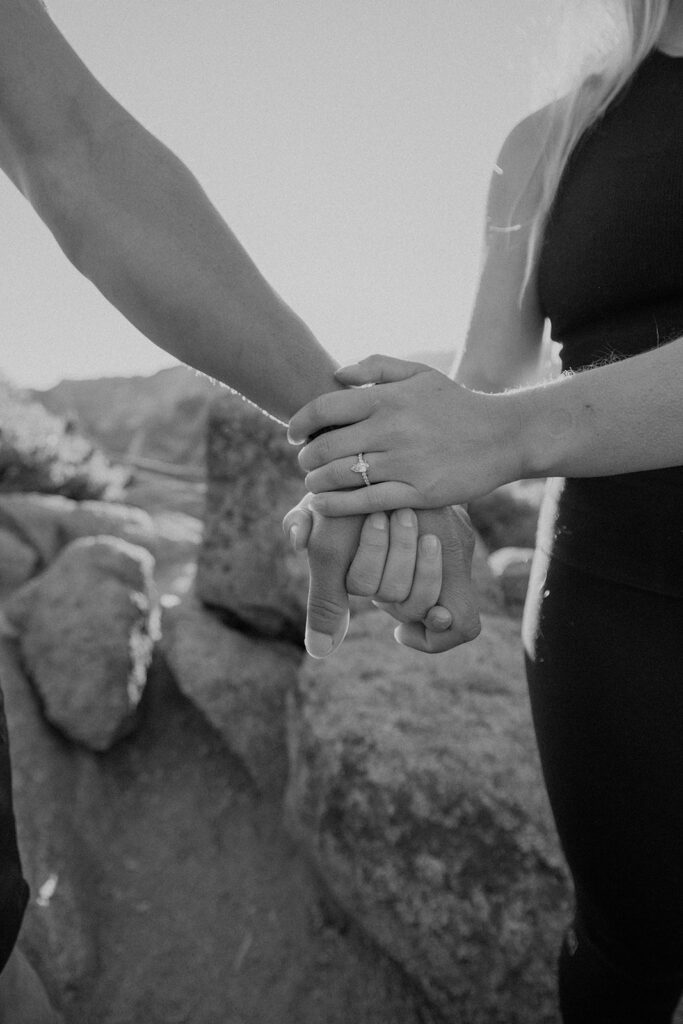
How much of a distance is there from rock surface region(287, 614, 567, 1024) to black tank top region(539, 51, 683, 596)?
1197 mm

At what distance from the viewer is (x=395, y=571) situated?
127cm

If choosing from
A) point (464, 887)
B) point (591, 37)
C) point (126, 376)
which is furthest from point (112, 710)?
point (126, 376)

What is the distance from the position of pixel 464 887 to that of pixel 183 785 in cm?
170

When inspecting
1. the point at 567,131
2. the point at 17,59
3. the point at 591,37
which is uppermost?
the point at 17,59

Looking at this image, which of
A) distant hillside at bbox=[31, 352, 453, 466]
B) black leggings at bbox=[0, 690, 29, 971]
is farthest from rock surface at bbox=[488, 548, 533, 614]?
distant hillside at bbox=[31, 352, 453, 466]

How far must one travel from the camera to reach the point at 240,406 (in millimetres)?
3869

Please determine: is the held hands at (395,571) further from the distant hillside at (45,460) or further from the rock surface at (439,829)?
the distant hillside at (45,460)

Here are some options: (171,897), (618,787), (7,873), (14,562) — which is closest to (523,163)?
(618,787)

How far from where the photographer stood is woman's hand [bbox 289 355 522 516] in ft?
3.81

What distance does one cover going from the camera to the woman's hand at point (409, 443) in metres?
1.16

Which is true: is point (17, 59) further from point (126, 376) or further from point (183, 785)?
point (126, 376)

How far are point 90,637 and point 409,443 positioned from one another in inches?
104

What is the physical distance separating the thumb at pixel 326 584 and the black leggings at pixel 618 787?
538 millimetres

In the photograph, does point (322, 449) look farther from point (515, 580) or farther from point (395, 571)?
point (515, 580)
